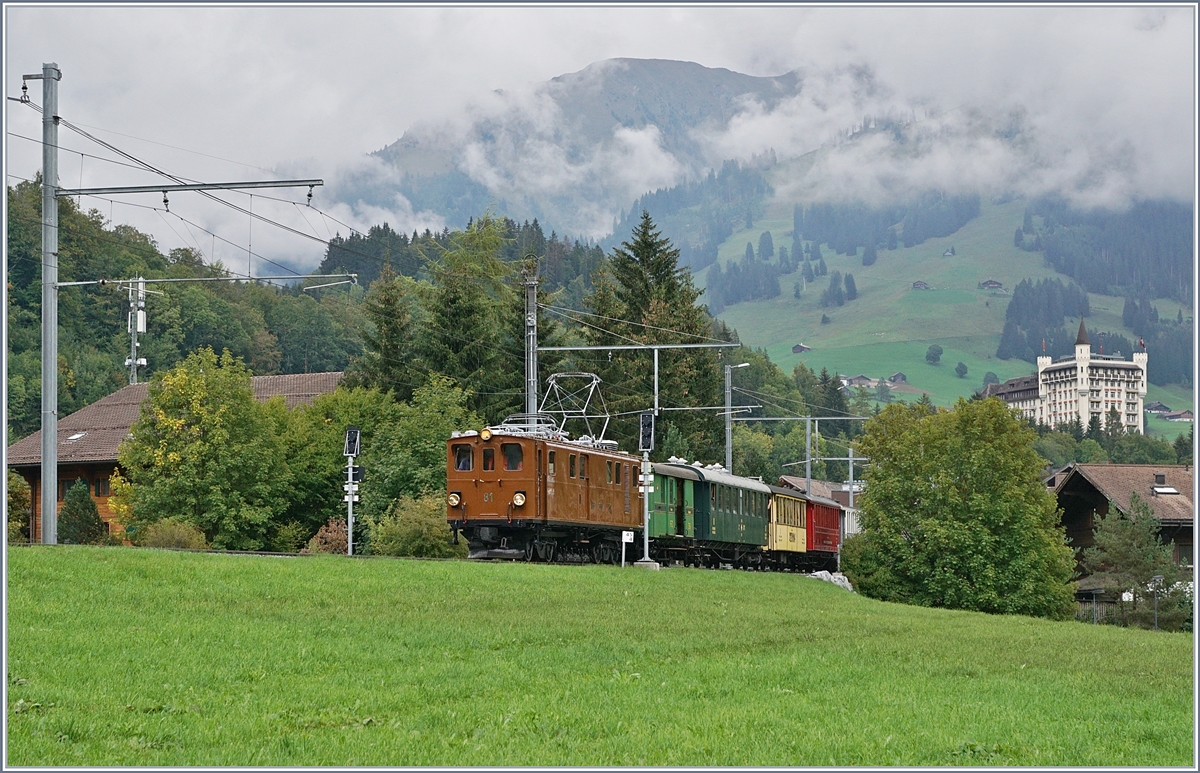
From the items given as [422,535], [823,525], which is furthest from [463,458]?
[823,525]

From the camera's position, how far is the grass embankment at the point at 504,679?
1023cm

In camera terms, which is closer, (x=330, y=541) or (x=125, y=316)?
(x=330, y=541)

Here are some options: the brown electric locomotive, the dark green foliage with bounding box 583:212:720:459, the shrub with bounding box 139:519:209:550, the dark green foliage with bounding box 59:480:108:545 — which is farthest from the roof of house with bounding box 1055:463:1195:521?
the dark green foliage with bounding box 59:480:108:545

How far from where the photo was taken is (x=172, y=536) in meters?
39.2

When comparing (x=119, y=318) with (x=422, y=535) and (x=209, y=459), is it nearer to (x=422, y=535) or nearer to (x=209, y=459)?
(x=209, y=459)

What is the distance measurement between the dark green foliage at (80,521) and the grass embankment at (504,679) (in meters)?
23.0

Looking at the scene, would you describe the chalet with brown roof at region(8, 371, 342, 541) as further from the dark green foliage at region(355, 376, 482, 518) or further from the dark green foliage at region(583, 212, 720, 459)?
the dark green foliage at region(583, 212, 720, 459)

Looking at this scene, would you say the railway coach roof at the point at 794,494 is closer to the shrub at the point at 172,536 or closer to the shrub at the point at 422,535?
the shrub at the point at 422,535

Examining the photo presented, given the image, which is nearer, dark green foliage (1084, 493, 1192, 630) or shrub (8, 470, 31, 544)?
shrub (8, 470, 31, 544)

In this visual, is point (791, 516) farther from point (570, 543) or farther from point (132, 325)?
point (132, 325)

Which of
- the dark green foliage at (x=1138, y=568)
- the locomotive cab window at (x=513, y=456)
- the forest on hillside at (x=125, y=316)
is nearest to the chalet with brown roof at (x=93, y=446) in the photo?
the forest on hillside at (x=125, y=316)

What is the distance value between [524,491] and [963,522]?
23484mm

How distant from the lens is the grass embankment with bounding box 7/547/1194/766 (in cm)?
1023

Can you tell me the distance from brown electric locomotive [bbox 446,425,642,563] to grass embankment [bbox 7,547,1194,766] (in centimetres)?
735
